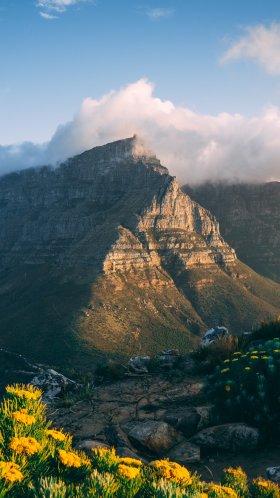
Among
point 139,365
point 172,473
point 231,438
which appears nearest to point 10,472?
point 172,473

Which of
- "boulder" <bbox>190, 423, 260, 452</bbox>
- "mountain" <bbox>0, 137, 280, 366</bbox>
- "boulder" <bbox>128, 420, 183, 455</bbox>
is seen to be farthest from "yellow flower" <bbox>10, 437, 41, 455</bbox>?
"mountain" <bbox>0, 137, 280, 366</bbox>

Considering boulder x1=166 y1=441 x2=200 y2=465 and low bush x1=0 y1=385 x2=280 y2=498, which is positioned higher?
low bush x1=0 y1=385 x2=280 y2=498

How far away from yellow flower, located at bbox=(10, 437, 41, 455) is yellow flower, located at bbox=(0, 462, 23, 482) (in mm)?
395

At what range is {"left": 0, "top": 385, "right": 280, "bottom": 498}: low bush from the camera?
557cm

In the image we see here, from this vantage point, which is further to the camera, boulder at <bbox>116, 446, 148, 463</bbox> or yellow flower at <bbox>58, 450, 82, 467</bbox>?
boulder at <bbox>116, 446, 148, 463</bbox>

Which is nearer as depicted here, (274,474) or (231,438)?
(274,474)

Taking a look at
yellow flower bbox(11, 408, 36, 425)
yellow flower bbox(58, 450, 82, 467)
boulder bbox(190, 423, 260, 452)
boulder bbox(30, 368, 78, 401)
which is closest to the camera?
yellow flower bbox(58, 450, 82, 467)

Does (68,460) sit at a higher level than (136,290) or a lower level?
higher

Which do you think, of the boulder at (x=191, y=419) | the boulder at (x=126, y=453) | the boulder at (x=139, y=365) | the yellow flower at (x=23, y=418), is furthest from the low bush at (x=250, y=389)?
the yellow flower at (x=23, y=418)

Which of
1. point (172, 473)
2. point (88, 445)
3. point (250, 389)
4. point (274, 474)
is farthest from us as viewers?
point (250, 389)

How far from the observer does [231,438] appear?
12555 millimetres

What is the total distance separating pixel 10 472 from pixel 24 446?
684mm

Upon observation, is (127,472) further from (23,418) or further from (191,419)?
(191,419)

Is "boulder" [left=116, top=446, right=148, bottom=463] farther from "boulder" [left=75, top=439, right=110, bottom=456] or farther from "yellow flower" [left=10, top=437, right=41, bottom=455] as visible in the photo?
"yellow flower" [left=10, top=437, right=41, bottom=455]
